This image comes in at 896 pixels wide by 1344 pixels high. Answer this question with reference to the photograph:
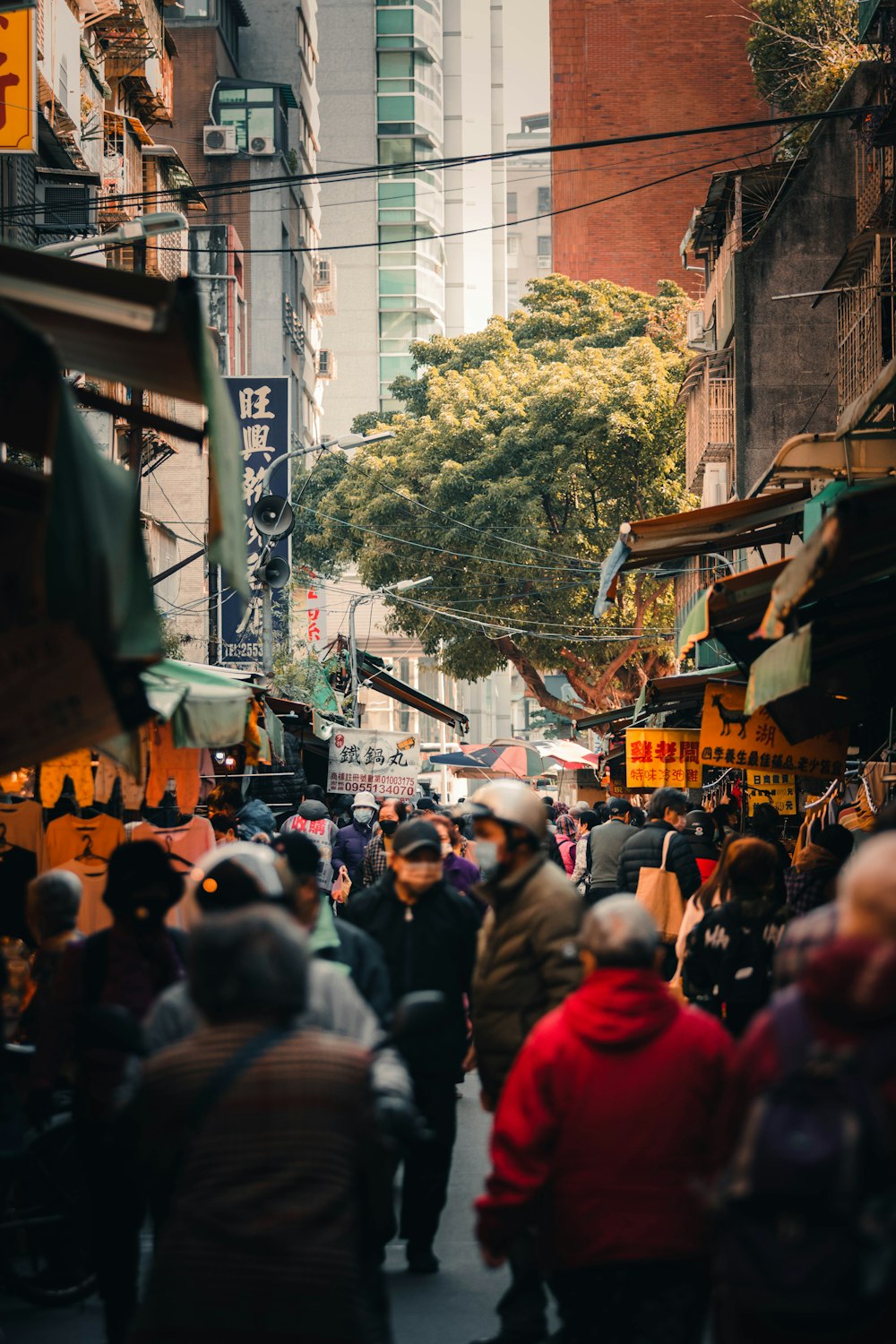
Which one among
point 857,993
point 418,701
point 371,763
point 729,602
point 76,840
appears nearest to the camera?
Answer: point 857,993

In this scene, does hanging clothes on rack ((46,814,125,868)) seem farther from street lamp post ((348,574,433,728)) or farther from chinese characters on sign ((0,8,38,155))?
street lamp post ((348,574,433,728))

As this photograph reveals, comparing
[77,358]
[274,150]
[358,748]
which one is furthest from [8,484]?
[274,150]

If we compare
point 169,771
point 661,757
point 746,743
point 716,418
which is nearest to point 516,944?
point 746,743

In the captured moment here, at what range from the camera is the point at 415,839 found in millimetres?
7949

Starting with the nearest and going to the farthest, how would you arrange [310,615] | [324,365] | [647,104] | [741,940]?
[741,940] < [310,615] < [647,104] < [324,365]

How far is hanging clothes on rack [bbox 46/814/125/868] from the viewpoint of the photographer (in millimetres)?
10977

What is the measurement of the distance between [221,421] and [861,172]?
18.0 m

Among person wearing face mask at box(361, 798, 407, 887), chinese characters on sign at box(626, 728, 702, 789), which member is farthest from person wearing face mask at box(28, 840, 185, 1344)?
chinese characters on sign at box(626, 728, 702, 789)

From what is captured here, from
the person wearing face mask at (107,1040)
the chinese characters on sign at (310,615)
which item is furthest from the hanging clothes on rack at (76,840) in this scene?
the chinese characters on sign at (310,615)

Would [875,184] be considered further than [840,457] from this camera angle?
Yes

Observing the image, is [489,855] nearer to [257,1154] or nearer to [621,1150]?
[621,1150]

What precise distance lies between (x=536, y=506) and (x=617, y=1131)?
1496 inches

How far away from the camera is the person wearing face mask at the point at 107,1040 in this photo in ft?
20.0

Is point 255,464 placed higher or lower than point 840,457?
higher
